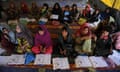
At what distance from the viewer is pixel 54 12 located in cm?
533

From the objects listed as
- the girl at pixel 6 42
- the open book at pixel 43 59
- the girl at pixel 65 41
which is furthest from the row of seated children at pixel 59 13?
the open book at pixel 43 59

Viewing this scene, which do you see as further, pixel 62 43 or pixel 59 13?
pixel 59 13

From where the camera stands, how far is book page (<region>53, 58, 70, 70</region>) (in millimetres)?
2655

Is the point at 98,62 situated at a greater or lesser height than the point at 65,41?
lesser

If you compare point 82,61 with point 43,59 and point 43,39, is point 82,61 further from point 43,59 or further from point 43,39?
point 43,39

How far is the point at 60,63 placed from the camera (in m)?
2.74

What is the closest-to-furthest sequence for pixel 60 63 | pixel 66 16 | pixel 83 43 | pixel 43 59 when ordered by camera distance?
pixel 60 63
pixel 43 59
pixel 83 43
pixel 66 16

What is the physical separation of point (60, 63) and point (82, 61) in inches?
11.8

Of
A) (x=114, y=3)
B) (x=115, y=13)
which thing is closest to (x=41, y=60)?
(x=114, y=3)

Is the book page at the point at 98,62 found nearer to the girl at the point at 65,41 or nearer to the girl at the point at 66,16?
the girl at the point at 65,41

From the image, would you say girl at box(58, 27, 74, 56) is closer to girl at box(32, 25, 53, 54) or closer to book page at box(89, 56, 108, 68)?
girl at box(32, 25, 53, 54)

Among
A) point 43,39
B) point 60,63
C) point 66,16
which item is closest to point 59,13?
point 66,16

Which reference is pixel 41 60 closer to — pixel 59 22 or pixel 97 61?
pixel 97 61

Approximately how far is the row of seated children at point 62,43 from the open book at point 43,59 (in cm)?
11
